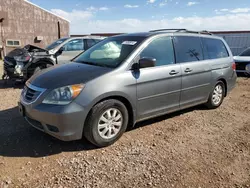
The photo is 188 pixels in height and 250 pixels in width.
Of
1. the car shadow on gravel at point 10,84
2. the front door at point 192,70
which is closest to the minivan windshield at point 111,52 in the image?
the front door at point 192,70

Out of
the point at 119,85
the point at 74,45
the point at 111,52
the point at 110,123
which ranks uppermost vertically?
the point at 74,45

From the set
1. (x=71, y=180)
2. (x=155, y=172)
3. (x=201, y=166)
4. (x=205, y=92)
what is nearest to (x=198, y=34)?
(x=205, y=92)

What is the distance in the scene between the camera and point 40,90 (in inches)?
124

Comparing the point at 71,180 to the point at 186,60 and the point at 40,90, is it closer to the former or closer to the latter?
the point at 40,90

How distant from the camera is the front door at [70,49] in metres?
7.80

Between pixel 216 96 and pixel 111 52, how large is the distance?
9.25ft

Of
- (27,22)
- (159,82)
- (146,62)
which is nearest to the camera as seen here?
(146,62)

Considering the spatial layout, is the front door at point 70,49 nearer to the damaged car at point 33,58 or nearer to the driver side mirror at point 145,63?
the damaged car at point 33,58

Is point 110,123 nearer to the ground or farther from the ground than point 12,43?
nearer to the ground

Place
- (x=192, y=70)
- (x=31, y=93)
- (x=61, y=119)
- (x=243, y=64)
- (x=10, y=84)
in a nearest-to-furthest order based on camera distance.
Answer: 1. (x=61, y=119)
2. (x=31, y=93)
3. (x=192, y=70)
4. (x=10, y=84)
5. (x=243, y=64)

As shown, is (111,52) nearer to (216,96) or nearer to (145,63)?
(145,63)

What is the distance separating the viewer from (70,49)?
8.02 m

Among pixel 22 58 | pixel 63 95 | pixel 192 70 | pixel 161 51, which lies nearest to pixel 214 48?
pixel 192 70

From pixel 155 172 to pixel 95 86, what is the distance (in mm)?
1388
